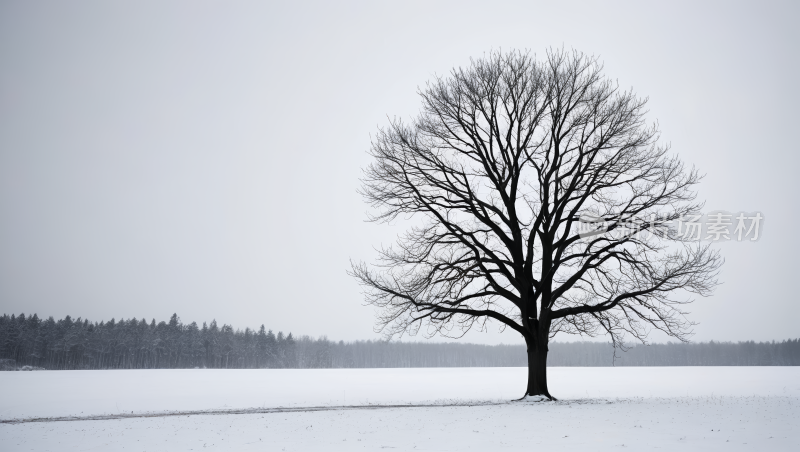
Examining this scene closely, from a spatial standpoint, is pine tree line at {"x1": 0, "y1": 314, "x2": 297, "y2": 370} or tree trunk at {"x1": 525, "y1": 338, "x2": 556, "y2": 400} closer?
tree trunk at {"x1": 525, "y1": 338, "x2": 556, "y2": 400}

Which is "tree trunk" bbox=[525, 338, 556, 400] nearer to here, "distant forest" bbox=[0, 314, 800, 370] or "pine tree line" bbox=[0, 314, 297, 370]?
"distant forest" bbox=[0, 314, 800, 370]

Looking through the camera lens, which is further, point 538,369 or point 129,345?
point 129,345

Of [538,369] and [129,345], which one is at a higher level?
→ [538,369]

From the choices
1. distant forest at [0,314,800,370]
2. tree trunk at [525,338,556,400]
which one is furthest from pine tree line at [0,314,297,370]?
tree trunk at [525,338,556,400]

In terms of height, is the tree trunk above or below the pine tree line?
above

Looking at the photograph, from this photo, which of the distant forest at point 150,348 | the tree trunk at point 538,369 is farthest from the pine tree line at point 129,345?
the tree trunk at point 538,369

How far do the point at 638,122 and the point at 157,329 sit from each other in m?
127

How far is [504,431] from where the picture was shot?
1121 cm

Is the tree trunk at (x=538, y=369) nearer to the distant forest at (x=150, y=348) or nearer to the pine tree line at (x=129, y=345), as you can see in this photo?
the distant forest at (x=150, y=348)

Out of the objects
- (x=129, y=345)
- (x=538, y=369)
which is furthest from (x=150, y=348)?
(x=538, y=369)

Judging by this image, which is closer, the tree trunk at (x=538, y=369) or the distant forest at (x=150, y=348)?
the tree trunk at (x=538, y=369)

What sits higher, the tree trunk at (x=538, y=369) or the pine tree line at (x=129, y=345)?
the tree trunk at (x=538, y=369)

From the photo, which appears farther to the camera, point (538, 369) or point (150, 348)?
point (150, 348)

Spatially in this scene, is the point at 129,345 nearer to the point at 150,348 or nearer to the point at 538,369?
the point at 150,348
